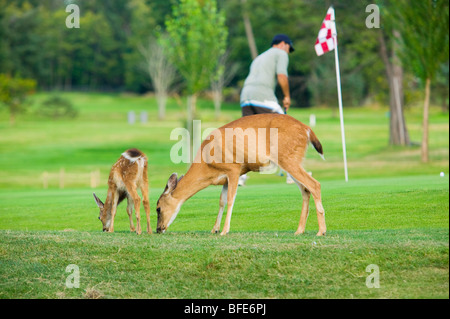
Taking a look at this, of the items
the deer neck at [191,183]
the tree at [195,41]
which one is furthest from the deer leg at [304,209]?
the tree at [195,41]

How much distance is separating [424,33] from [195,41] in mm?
19670

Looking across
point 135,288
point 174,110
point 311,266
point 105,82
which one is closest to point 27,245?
point 135,288

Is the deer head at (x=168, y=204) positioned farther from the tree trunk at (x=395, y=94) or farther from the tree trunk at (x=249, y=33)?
the tree trunk at (x=249, y=33)

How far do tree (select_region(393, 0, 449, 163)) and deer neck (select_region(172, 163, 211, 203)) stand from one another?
12977mm

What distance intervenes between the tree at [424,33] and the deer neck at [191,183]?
1298 centimetres

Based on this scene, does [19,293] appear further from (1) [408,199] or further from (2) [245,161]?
(1) [408,199]

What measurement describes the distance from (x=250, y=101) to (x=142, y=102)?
75.6m

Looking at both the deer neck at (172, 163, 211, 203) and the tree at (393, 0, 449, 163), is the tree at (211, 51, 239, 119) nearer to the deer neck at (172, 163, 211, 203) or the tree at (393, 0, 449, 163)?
the tree at (393, 0, 449, 163)

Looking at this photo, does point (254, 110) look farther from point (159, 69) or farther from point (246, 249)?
point (159, 69)

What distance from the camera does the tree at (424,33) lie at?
21359 mm

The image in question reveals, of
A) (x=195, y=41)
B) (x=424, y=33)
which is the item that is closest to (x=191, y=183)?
(x=424, y=33)

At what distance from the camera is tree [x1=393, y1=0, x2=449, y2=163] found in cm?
2136
